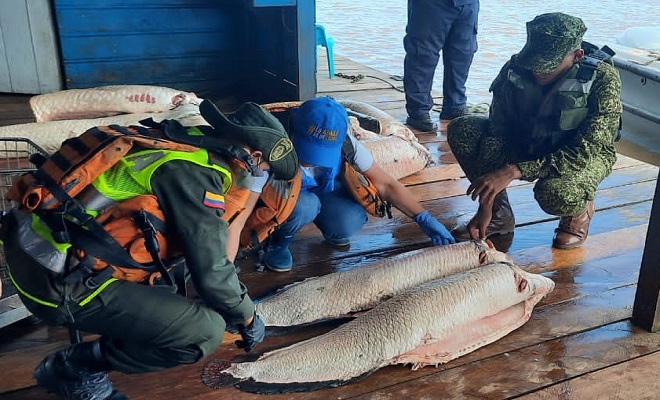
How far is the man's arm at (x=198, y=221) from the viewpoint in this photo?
1.72 m

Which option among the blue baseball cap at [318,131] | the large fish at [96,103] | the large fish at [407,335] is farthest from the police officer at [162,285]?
the large fish at [96,103]

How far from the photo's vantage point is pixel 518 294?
2648mm

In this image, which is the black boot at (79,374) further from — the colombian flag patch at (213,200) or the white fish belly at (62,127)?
the white fish belly at (62,127)

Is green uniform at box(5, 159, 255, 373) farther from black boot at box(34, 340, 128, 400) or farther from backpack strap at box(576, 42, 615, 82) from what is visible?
backpack strap at box(576, 42, 615, 82)

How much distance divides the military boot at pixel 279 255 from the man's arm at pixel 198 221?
1197 mm

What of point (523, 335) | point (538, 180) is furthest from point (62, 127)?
point (523, 335)

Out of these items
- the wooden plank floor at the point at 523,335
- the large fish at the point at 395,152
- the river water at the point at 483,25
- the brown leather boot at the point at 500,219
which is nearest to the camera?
the wooden plank floor at the point at 523,335

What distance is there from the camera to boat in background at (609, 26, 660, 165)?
737cm

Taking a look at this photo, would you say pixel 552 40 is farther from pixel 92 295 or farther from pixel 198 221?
pixel 92 295

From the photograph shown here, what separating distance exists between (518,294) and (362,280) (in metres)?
0.63

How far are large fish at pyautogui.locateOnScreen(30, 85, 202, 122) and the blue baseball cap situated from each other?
7.51 ft

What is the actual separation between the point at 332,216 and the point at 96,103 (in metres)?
2.25

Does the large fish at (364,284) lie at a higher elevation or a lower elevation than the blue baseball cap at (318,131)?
lower

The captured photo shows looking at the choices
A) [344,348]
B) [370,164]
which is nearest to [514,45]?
[370,164]
